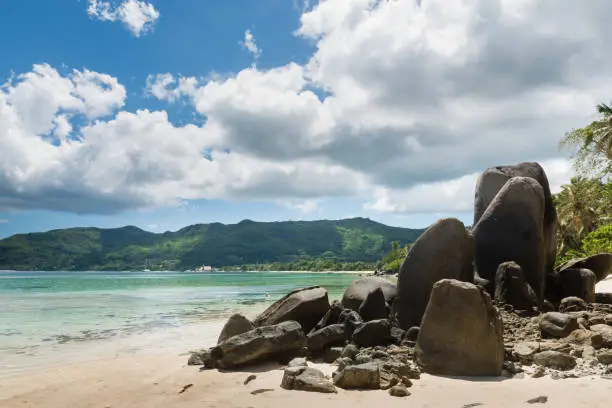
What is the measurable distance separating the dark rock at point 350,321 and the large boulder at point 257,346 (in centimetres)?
173

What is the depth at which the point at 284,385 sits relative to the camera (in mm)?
9875

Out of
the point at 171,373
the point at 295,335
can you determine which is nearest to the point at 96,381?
the point at 171,373

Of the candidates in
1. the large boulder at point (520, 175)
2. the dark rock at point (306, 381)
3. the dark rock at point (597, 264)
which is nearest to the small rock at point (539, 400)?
the dark rock at point (306, 381)

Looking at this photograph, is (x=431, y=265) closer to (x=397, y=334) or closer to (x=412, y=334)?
(x=397, y=334)

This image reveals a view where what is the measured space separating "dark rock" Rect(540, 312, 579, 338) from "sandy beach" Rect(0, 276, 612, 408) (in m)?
3.30

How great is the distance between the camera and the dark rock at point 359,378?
9.55m

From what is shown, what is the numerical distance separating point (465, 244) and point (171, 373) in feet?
31.3

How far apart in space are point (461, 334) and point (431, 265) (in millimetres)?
5436

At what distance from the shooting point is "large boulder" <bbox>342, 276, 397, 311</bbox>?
1792 cm

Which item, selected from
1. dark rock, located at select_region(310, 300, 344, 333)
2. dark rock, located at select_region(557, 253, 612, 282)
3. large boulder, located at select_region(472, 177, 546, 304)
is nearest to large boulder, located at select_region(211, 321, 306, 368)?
dark rock, located at select_region(310, 300, 344, 333)

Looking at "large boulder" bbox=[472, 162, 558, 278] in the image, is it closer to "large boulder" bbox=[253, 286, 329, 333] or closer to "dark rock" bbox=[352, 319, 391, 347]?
"large boulder" bbox=[253, 286, 329, 333]

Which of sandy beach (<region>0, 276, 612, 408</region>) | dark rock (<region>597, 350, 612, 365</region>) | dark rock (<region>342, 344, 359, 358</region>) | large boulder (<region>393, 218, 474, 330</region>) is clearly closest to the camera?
sandy beach (<region>0, 276, 612, 408</region>)

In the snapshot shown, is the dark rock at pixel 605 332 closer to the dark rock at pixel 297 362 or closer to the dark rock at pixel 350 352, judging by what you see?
the dark rock at pixel 350 352

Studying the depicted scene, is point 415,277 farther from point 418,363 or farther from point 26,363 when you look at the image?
point 26,363
